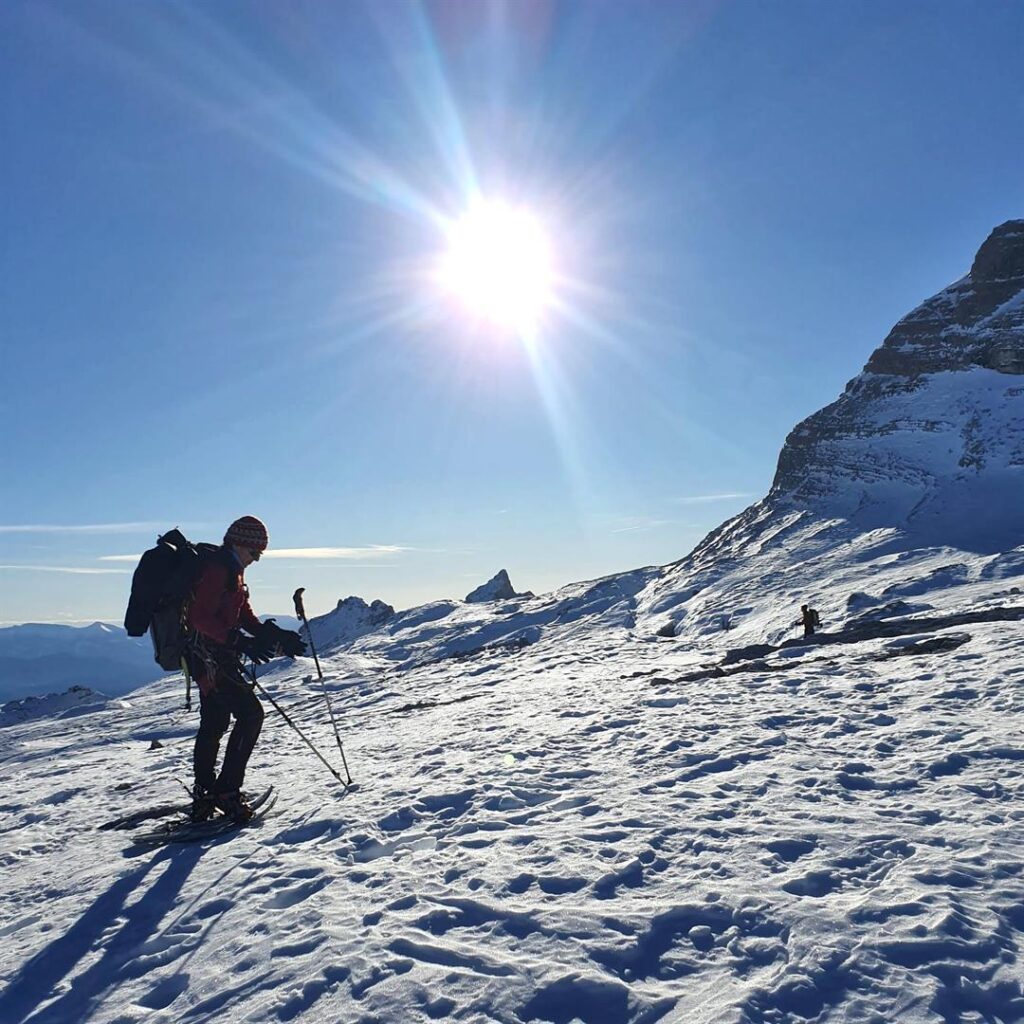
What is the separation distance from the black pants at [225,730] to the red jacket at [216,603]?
1.84ft

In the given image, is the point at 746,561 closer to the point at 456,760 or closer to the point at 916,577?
the point at 916,577

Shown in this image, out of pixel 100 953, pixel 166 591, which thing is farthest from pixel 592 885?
pixel 166 591

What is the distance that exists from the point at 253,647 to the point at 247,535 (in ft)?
4.42

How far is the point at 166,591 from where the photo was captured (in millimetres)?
6914

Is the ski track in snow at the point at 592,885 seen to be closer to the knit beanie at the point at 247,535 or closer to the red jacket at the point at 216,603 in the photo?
the red jacket at the point at 216,603

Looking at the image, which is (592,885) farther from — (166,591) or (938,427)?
(938,427)

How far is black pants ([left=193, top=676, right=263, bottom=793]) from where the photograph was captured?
7.27 metres

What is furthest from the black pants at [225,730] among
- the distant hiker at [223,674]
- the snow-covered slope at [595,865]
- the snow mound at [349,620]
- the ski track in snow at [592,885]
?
the snow mound at [349,620]

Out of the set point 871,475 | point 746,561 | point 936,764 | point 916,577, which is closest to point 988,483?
point 871,475

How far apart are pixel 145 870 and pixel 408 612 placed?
269 feet

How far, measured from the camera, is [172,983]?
3916 millimetres

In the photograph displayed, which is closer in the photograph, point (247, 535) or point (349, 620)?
point (247, 535)

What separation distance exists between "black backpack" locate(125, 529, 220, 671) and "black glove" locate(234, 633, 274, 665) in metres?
0.58

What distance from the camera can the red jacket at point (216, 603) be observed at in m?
7.26
